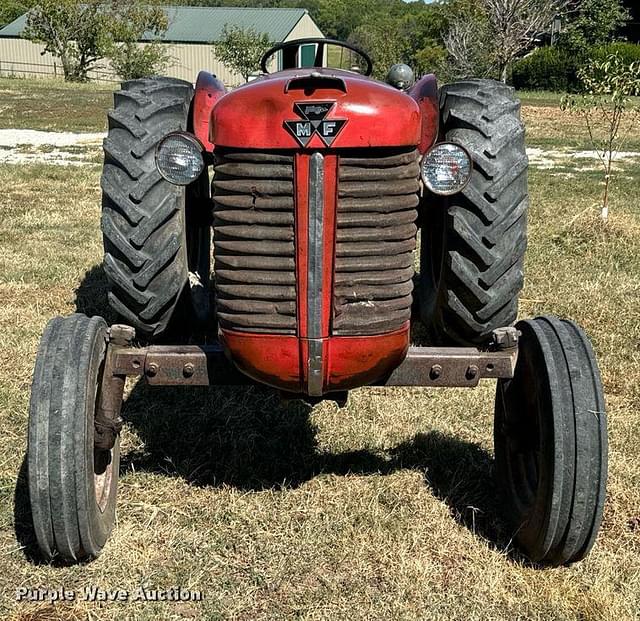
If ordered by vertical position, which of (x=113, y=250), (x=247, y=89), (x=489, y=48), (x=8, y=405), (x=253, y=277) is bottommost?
(x=489, y=48)

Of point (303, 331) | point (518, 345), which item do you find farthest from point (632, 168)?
point (303, 331)

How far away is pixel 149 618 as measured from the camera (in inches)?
112

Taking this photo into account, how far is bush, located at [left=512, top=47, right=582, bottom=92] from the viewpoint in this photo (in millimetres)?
35656

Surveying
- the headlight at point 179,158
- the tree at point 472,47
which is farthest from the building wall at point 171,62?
the headlight at point 179,158

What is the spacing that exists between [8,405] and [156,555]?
155cm

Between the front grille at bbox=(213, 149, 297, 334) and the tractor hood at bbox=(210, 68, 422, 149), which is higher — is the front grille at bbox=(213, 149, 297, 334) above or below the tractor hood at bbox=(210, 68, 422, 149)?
below

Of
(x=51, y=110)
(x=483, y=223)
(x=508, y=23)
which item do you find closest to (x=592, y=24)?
(x=508, y=23)

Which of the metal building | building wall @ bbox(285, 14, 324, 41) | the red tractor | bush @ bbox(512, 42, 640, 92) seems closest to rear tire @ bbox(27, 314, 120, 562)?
the red tractor

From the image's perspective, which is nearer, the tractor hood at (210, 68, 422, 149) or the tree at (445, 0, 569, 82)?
the tractor hood at (210, 68, 422, 149)

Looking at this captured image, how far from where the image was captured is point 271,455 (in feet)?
12.9

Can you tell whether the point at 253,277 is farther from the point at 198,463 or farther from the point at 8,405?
the point at 8,405

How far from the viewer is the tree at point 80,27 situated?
43406mm

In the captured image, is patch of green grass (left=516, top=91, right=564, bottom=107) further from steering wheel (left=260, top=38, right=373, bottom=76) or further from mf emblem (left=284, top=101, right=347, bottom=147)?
mf emblem (left=284, top=101, right=347, bottom=147)

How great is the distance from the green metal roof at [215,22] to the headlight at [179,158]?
187 ft
